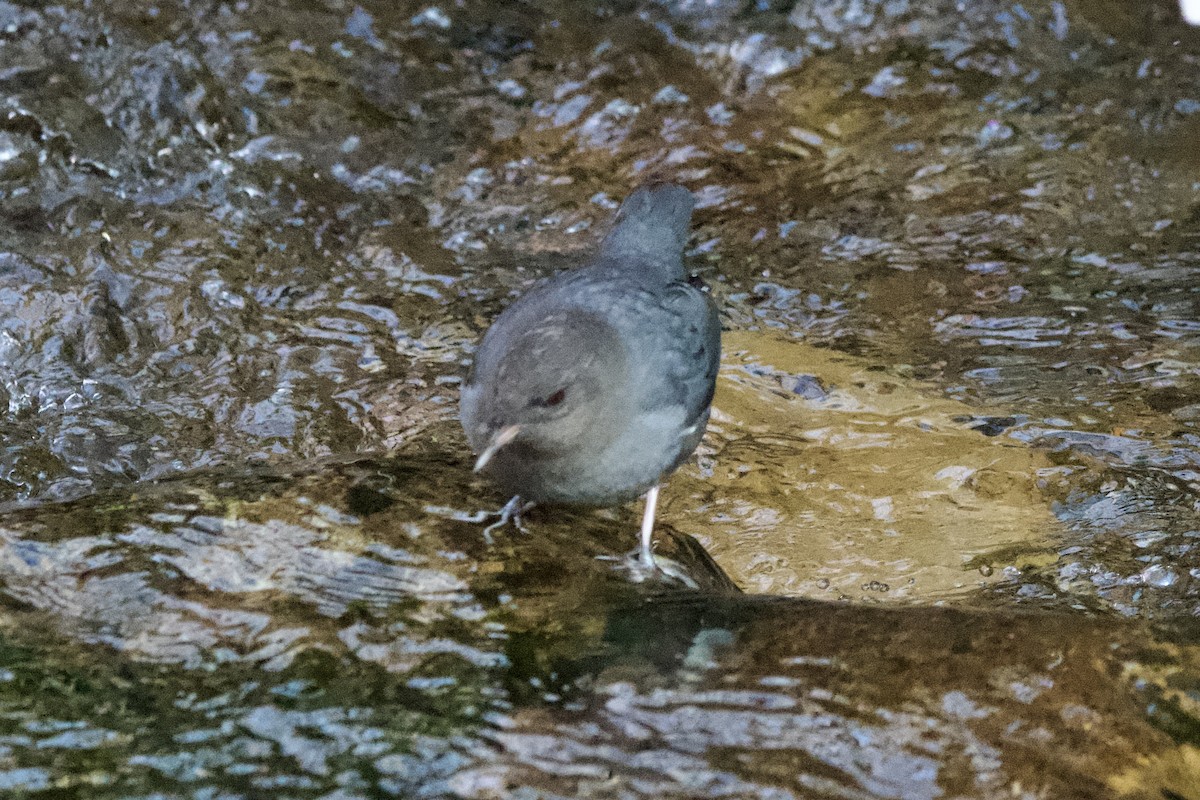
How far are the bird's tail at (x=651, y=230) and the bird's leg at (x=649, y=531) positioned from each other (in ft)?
3.12

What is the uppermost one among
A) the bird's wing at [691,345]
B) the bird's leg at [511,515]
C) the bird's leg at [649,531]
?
the bird's wing at [691,345]

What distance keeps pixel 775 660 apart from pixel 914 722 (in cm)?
30

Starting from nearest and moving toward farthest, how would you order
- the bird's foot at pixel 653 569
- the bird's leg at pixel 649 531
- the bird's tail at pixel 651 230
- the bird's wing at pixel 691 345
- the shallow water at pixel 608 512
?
the shallow water at pixel 608 512
the bird's foot at pixel 653 569
the bird's leg at pixel 649 531
the bird's wing at pixel 691 345
the bird's tail at pixel 651 230

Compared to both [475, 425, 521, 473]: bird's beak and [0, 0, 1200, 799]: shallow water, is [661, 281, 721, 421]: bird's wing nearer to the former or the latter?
[0, 0, 1200, 799]: shallow water

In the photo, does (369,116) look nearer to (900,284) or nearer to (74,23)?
(74,23)

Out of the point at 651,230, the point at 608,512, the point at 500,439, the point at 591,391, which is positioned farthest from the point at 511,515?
the point at 651,230

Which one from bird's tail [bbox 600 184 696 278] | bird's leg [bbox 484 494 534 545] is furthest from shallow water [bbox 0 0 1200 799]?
bird's tail [bbox 600 184 696 278]

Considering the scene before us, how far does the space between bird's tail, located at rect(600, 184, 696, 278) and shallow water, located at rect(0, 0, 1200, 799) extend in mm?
733

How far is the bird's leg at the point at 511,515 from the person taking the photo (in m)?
2.90

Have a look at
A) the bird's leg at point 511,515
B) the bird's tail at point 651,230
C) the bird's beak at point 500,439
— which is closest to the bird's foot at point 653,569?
the bird's leg at point 511,515

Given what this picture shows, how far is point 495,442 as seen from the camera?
2.89 metres

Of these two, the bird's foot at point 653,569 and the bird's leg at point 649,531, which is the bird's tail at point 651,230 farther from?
the bird's foot at point 653,569

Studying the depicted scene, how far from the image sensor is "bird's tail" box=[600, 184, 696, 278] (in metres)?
3.95

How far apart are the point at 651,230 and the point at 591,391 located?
1.11 m
